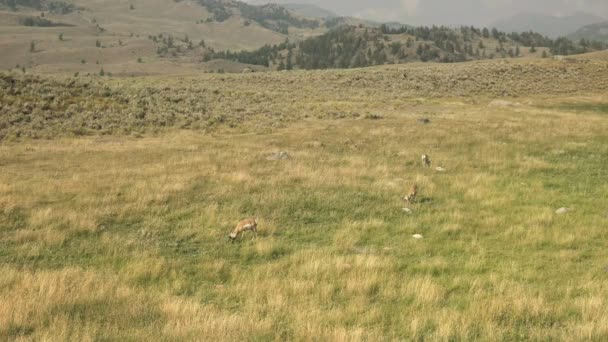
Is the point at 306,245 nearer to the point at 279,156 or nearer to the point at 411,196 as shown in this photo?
the point at 411,196

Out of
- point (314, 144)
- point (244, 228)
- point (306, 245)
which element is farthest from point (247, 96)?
point (306, 245)

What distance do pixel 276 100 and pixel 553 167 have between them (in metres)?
37.2

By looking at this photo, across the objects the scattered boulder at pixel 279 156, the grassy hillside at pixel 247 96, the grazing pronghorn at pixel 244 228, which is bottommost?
the grazing pronghorn at pixel 244 228

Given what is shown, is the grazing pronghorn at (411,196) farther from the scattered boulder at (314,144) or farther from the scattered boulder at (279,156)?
the scattered boulder at (314,144)

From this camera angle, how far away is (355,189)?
16047 mm

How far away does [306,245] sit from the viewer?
11133 mm

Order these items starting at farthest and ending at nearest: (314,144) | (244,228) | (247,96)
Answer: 1. (247,96)
2. (314,144)
3. (244,228)

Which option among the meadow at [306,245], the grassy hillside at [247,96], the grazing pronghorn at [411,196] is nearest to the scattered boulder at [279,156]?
the meadow at [306,245]

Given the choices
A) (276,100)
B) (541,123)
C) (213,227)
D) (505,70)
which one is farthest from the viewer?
(505,70)

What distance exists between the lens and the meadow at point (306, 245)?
6789 millimetres

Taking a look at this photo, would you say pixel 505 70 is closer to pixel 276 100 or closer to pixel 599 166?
pixel 276 100

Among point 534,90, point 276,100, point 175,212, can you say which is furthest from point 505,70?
point 175,212

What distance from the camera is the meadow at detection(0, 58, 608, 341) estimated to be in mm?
6789

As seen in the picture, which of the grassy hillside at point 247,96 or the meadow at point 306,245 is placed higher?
the grassy hillside at point 247,96
